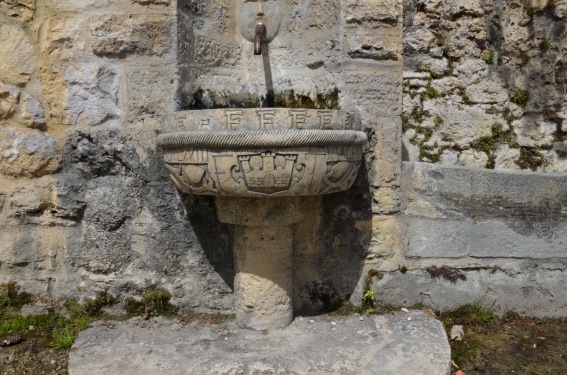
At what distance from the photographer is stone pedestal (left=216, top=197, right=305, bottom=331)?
2.06 metres

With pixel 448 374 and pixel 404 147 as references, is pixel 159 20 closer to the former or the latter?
pixel 404 147

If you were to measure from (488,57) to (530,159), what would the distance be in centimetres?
65

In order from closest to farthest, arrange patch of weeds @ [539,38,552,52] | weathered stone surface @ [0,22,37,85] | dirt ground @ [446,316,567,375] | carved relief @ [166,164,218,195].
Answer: carved relief @ [166,164,218,195] < dirt ground @ [446,316,567,375] < weathered stone surface @ [0,22,37,85] < patch of weeds @ [539,38,552,52]

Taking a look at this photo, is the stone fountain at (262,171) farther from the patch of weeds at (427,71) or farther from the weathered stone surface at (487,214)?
the patch of weeds at (427,71)

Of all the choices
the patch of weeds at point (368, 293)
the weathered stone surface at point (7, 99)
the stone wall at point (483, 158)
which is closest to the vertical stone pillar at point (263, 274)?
the patch of weeds at point (368, 293)

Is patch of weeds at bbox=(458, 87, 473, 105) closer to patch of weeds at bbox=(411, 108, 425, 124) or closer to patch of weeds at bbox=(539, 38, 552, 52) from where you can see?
patch of weeds at bbox=(411, 108, 425, 124)

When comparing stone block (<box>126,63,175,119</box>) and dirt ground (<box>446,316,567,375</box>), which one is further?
stone block (<box>126,63,175,119</box>)

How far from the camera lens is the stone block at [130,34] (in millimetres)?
2082

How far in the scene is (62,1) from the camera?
2086mm

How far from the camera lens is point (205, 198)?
223 cm

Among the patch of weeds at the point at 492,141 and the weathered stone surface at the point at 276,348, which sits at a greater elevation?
the patch of weeds at the point at 492,141

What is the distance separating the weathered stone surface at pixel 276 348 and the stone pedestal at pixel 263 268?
72 millimetres

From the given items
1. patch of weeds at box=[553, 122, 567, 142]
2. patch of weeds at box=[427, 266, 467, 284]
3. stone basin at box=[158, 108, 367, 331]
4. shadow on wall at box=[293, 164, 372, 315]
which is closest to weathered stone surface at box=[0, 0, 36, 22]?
stone basin at box=[158, 108, 367, 331]

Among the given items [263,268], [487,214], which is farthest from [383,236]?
[263,268]
